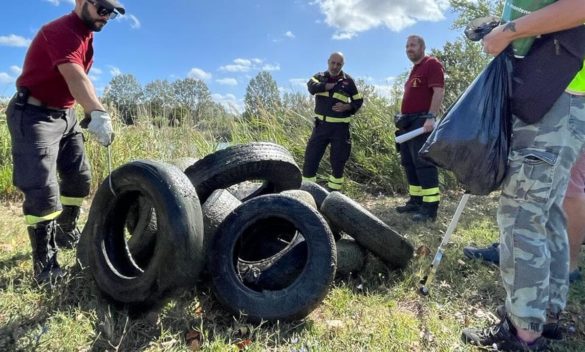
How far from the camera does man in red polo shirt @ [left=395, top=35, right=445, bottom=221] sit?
530 cm

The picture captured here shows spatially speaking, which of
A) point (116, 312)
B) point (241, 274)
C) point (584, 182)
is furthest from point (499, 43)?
point (116, 312)

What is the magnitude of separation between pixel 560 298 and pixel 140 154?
6.13m

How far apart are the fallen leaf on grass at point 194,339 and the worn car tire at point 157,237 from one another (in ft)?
0.84

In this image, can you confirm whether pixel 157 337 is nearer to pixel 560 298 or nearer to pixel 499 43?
pixel 560 298

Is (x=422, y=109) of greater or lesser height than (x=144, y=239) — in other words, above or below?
above

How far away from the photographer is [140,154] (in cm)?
699

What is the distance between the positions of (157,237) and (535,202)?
6.48 ft

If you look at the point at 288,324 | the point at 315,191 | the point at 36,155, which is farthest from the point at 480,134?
the point at 36,155

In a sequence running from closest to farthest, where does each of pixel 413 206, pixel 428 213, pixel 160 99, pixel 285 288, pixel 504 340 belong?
pixel 504 340
pixel 285 288
pixel 428 213
pixel 413 206
pixel 160 99

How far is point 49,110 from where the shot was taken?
10.6 feet

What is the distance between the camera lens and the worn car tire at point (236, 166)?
3.23 m

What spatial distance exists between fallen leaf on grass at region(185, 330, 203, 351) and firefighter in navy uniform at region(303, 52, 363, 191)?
433cm

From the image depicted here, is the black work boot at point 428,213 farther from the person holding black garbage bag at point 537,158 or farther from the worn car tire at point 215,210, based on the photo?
the person holding black garbage bag at point 537,158

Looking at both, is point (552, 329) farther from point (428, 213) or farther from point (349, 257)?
point (428, 213)
